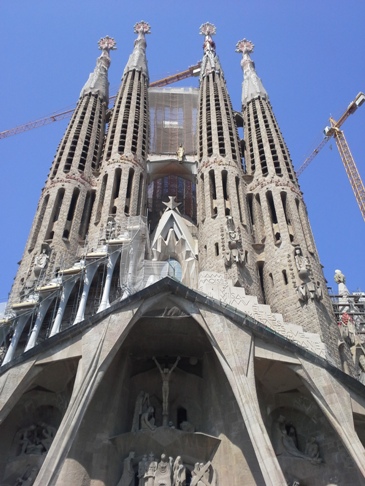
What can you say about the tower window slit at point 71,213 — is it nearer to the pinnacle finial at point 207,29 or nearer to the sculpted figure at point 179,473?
the sculpted figure at point 179,473

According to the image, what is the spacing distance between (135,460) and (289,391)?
4.86 m

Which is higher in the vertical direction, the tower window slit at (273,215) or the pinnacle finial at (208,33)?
the pinnacle finial at (208,33)

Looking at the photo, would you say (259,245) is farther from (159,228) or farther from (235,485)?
(235,485)

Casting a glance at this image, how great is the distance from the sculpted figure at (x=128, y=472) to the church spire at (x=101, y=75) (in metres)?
21.8

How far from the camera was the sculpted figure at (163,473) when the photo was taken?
13516 millimetres

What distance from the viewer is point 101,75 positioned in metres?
31.7

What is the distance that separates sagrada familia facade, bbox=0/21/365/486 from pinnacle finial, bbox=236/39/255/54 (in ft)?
42.8

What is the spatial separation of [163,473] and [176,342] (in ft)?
12.9

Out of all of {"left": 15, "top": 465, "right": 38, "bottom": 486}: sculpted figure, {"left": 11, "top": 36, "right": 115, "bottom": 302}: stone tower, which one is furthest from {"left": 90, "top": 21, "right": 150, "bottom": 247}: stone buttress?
{"left": 15, "top": 465, "right": 38, "bottom": 486}: sculpted figure

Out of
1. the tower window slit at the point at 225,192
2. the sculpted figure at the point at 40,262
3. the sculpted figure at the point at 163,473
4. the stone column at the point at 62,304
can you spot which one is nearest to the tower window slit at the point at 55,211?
the sculpted figure at the point at 40,262

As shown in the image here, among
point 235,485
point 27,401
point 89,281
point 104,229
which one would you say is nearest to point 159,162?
A: point 104,229

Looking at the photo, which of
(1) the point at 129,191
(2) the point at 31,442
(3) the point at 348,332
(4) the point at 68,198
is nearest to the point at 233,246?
(3) the point at 348,332

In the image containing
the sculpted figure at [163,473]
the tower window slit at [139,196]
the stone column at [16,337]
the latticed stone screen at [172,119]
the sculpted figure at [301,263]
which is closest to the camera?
the sculpted figure at [163,473]

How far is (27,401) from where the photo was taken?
1492 cm
